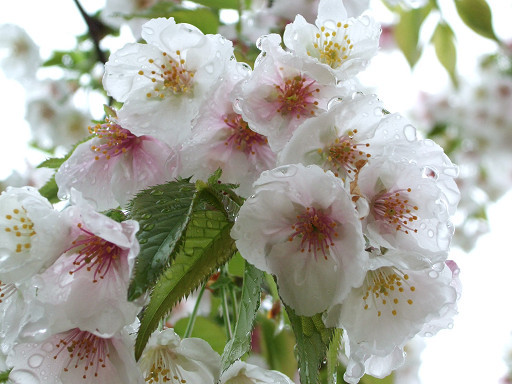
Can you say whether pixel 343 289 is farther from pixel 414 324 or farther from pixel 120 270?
pixel 120 270

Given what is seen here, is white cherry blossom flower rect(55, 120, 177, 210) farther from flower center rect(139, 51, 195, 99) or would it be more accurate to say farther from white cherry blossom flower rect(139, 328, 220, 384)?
white cherry blossom flower rect(139, 328, 220, 384)

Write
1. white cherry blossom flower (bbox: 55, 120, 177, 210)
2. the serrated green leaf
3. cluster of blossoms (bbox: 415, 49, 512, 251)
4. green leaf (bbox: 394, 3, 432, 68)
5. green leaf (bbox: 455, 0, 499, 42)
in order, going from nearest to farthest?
1. the serrated green leaf
2. white cherry blossom flower (bbox: 55, 120, 177, 210)
3. green leaf (bbox: 455, 0, 499, 42)
4. green leaf (bbox: 394, 3, 432, 68)
5. cluster of blossoms (bbox: 415, 49, 512, 251)

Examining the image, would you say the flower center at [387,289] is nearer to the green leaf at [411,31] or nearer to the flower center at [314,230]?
the flower center at [314,230]

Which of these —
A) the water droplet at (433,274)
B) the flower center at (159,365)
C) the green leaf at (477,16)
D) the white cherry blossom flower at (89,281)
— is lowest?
the green leaf at (477,16)

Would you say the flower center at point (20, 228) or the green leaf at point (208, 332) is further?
the green leaf at point (208, 332)

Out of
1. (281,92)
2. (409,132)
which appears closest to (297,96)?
(281,92)

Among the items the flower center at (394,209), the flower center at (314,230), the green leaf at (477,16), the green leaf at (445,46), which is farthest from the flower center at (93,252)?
the green leaf at (445,46)

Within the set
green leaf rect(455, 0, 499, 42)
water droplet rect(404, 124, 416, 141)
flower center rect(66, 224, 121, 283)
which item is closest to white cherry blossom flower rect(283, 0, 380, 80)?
water droplet rect(404, 124, 416, 141)
